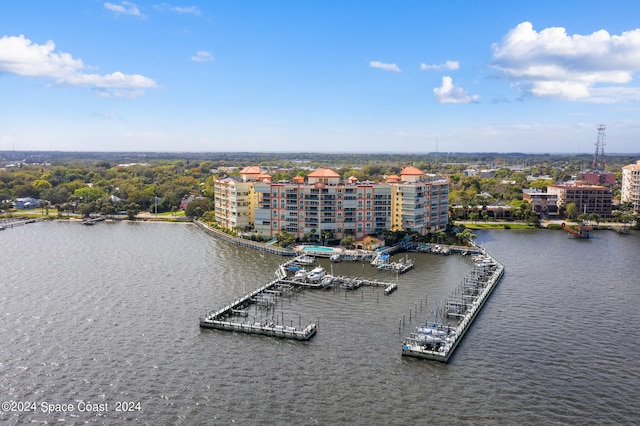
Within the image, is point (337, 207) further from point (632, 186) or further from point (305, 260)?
point (632, 186)

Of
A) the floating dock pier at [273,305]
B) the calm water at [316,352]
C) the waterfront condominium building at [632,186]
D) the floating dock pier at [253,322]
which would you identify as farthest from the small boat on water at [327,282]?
the waterfront condominium building at [632,186]

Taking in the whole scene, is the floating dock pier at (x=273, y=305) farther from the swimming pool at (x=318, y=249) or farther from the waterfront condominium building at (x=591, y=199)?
the waterfront condominium building at (x=591, y=199)

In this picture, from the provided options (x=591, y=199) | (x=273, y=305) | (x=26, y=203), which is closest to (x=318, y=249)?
(x=273, y=305)

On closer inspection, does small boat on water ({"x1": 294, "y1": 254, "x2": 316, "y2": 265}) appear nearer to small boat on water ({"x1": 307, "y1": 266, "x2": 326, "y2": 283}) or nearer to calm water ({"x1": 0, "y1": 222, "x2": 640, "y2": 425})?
calm water ({"x1": 0, "y1": 222, "x2": 640, "y2": 425})

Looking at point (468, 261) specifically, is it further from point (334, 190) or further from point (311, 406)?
point (311, 406)

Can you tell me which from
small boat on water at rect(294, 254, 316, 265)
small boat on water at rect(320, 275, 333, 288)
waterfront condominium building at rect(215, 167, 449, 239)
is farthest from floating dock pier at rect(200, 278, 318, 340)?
waterfront condominium building at rect(215, 167, 449, 239)

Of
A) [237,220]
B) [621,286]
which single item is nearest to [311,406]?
[621,286]
